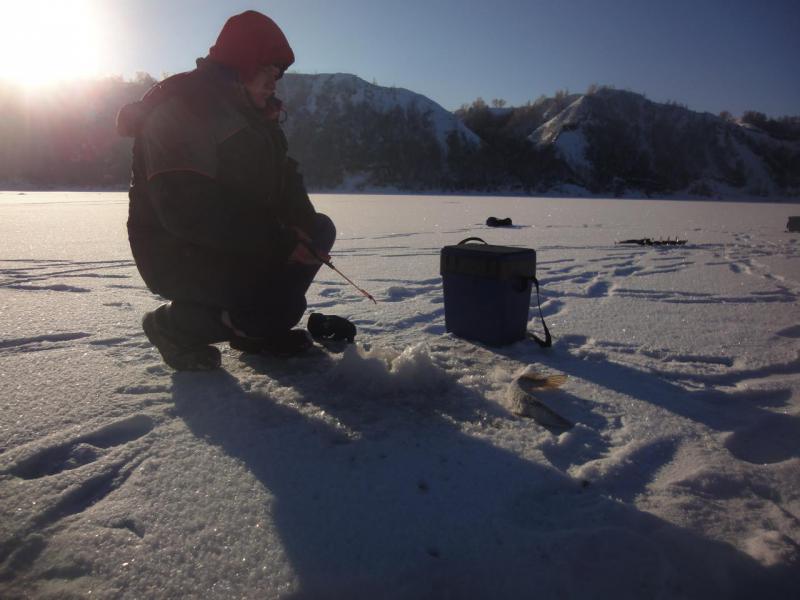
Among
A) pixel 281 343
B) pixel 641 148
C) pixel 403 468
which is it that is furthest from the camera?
pixel 641 148

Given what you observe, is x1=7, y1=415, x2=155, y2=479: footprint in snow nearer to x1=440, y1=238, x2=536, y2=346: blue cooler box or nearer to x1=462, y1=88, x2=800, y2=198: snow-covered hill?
x1=440, y1=238, x2=536, y2=346: blue cooler box

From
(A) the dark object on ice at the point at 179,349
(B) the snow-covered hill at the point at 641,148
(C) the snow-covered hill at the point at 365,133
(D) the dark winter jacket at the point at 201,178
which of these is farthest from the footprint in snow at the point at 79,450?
(B) the snow-covered hill at the point at 641,148

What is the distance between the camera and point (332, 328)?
77.6 inches

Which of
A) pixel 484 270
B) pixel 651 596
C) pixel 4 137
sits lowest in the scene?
pixel 651 596

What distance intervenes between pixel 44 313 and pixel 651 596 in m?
2.71

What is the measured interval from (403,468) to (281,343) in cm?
84

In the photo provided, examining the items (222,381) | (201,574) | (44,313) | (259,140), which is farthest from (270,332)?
(44,313)

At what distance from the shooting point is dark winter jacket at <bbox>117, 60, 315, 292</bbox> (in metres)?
1.37

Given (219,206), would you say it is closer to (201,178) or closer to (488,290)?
(201,178)

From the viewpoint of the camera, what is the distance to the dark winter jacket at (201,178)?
1373 millimetres

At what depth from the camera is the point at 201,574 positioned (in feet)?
2.56

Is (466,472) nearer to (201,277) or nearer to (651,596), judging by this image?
(651,596)

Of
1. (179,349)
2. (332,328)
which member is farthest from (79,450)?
(332,328)

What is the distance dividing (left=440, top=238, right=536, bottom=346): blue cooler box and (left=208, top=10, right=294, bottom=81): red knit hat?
3.21 ft
